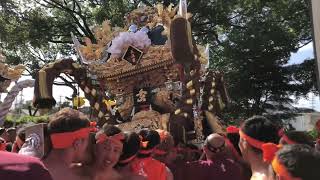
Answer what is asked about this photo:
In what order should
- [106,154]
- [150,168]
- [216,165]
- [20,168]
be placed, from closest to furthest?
[20,168] → [106,154] → [150,168] → [216,165]

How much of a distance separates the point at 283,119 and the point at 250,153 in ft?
56.8

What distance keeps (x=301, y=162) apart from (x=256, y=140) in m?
1.01

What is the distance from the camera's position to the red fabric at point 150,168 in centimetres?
416

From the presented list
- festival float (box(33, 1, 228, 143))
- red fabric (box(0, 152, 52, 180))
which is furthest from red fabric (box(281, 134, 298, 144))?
festival float (box(33, 1, 228, 143))

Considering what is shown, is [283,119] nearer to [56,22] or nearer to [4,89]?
[56,22]

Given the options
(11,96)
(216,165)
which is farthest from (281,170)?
(11,96)

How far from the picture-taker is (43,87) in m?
7.70

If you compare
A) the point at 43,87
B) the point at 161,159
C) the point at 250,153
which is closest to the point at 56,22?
the point at 43,87

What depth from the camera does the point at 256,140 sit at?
329 cm

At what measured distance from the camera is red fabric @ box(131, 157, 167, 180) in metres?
4.16

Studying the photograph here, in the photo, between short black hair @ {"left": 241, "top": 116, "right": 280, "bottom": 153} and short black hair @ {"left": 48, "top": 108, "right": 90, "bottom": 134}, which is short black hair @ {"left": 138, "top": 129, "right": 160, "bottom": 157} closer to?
short black hair @ {"left": 241, "top": 116, "right": 280, "bottom": 153}

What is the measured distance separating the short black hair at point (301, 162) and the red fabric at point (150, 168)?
195cm

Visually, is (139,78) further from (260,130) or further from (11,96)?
(260,130)

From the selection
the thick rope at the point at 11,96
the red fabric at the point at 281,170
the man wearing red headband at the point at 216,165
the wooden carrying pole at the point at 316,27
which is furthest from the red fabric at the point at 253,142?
the thick rope at the point at 11,96
